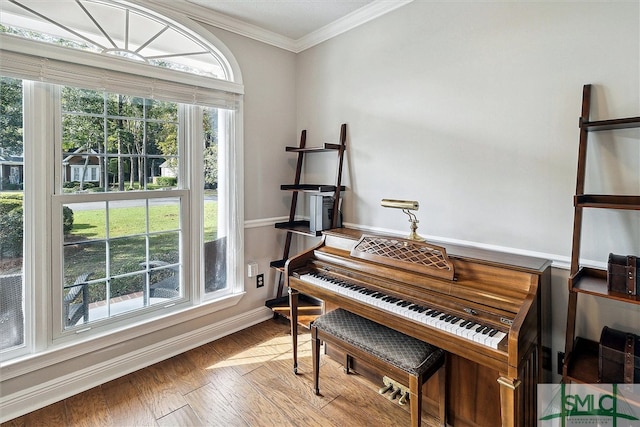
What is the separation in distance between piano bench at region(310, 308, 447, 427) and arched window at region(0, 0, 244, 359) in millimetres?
1171

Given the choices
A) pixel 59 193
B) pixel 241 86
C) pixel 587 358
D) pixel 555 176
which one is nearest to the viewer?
pixel 587 358

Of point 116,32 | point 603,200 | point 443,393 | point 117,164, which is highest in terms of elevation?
point 116,32

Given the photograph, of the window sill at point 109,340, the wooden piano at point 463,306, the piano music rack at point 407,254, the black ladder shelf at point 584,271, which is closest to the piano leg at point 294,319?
the wooden piano at point 463,306

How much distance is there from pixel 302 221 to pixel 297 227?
0.73 feet

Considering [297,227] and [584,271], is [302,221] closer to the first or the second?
[297,227]

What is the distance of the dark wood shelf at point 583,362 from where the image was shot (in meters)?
1.38

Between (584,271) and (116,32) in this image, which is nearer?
(584,271)

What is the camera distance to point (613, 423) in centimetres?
137

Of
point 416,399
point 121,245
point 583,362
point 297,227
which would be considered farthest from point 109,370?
point 583,362

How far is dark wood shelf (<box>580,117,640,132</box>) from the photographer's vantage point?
51.7 inches

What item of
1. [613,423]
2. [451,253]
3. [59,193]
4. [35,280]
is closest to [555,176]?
[451,253]

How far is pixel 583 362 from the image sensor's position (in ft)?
4.88

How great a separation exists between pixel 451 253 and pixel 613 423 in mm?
957

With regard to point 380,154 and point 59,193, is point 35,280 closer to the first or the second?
point 59,193
